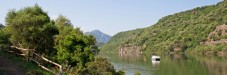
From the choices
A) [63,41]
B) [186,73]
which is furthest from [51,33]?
[186,73]

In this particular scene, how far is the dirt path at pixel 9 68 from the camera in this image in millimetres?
A: 24334

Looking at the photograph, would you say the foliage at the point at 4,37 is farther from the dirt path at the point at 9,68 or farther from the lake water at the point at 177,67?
the lake water at the point at 177,67

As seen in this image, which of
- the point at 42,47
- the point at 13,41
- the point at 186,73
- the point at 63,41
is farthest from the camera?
the point at 186,73

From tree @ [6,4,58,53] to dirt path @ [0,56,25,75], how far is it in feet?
55.2

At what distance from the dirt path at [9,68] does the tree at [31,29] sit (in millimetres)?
16838

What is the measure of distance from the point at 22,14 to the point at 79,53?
983cm

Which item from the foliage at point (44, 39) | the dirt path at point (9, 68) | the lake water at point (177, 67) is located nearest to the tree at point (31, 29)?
the foliage at point (44, 39)

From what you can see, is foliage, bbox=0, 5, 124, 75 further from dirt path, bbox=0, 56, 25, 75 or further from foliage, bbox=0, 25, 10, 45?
dirt path, bbox=0, 56, 25, 75

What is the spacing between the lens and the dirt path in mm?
24334

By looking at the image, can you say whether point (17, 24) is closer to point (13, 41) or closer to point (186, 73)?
point (13, 41)

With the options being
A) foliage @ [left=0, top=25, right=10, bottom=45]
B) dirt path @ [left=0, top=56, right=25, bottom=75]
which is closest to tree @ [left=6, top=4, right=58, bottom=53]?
foliage @ [left=0, top=25, right=10, bottom=45]

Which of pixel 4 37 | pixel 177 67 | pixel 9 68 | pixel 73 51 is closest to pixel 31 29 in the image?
pixel 4 37

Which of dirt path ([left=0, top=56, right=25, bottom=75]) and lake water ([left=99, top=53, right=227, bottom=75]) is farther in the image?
lake water ([left=99, top=53, right=227, bottom=75])

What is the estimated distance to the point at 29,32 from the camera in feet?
155
